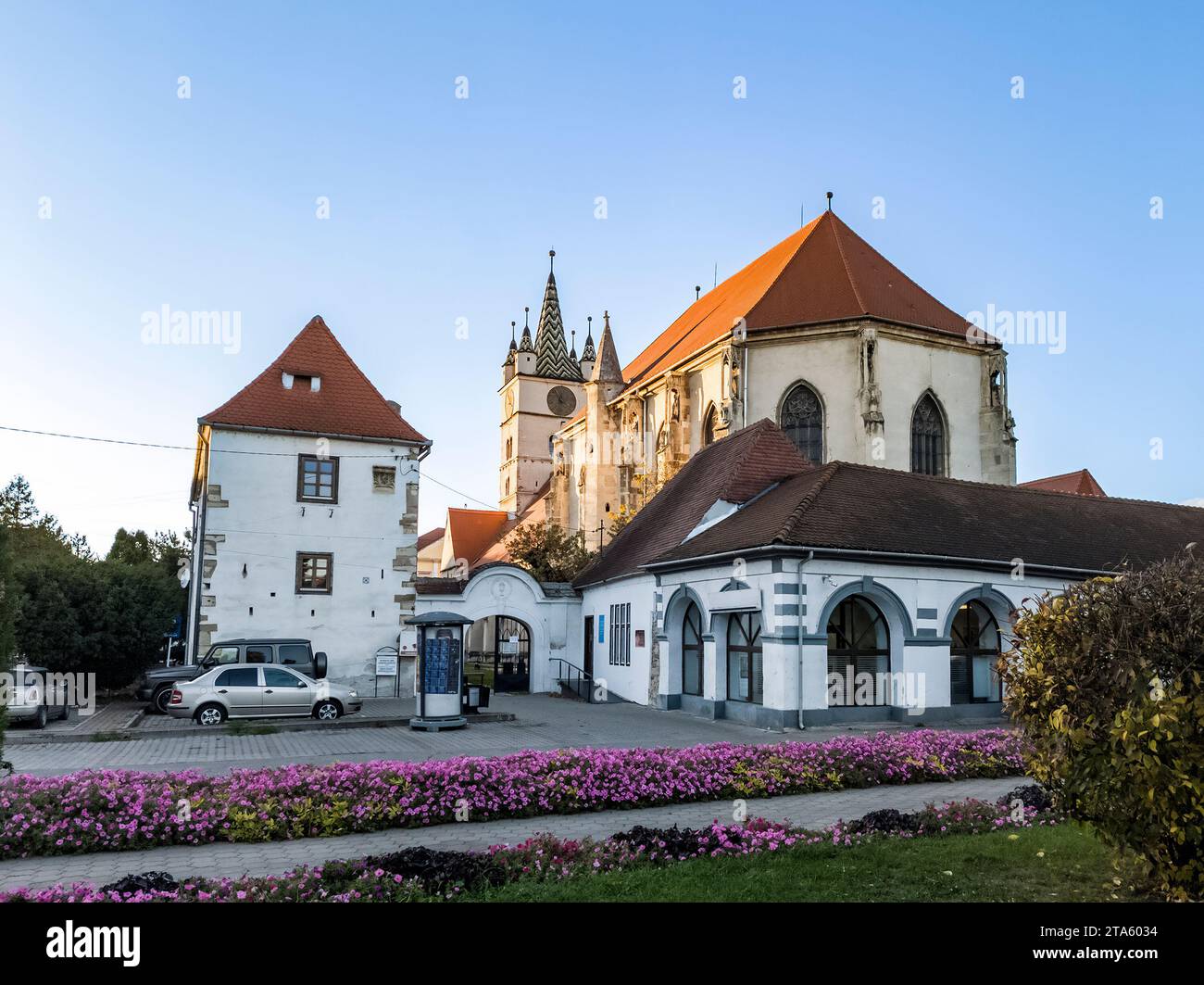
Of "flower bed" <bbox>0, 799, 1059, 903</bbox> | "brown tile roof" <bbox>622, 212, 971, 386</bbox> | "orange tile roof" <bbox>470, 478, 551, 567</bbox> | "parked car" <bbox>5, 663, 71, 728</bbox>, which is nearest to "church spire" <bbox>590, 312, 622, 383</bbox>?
"brown tile roof" <bbox>622, 212, 971, 386</bbox>

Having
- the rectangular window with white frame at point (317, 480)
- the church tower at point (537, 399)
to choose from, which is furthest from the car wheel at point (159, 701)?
the church tower at point (537, 399)

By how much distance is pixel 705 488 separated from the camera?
94.4ft

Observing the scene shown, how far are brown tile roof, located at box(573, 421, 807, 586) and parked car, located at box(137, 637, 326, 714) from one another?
9212 millimetres

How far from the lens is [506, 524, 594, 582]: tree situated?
40.3 m

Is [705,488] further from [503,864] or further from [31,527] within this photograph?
[31,527]

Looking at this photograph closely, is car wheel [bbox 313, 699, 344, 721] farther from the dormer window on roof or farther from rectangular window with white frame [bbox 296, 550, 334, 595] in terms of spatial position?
the dormer window on roof

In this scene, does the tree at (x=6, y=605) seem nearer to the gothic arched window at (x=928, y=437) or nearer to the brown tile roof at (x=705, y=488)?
the brown tile roof at (x=705, y=488)

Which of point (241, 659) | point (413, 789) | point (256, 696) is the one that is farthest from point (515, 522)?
point (413, 789)

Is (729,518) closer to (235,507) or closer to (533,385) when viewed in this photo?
(235,507)

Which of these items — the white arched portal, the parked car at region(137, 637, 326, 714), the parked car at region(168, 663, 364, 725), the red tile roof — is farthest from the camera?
the white arched portal

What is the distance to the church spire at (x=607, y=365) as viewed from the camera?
4969cm

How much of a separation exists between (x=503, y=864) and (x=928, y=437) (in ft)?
111
